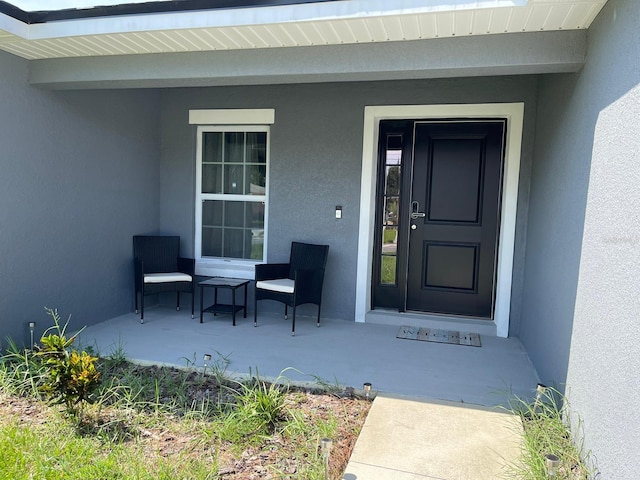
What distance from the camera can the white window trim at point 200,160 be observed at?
17.0 ft

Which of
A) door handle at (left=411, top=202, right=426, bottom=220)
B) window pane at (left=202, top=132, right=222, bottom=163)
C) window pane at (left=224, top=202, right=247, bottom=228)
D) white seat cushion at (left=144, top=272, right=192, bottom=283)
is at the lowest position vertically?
white seat cushion at (left=144, top=272, right=192, bottom=283)

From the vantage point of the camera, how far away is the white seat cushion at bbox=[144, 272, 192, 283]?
15.8 feet

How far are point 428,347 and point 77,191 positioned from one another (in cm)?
353

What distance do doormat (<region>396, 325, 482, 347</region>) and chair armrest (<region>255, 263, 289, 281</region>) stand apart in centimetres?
135

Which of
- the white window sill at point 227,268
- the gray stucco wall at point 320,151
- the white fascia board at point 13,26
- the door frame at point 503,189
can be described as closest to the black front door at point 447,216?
the door frame at point 503,189

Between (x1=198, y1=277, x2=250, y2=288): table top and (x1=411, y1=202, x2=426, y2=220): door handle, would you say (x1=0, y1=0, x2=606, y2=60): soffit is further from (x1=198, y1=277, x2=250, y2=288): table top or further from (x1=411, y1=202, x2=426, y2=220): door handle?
(x1=198, y1=277, x2=250, y2=288): table top

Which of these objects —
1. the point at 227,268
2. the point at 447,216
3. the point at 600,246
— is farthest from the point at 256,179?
the point at 600,246

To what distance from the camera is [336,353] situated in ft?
13.0

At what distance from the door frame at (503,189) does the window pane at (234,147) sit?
1.45 metres

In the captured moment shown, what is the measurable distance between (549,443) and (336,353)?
1871mm

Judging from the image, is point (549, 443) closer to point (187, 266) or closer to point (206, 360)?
point (206, 360)

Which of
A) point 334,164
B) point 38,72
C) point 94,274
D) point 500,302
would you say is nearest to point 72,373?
point 94,274

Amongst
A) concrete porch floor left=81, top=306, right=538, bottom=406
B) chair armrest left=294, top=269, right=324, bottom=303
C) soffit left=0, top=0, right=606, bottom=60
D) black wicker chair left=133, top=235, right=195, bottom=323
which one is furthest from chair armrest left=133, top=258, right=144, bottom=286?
soffit left=0, top=0, right=606, bottom=60

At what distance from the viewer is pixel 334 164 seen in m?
5.00
